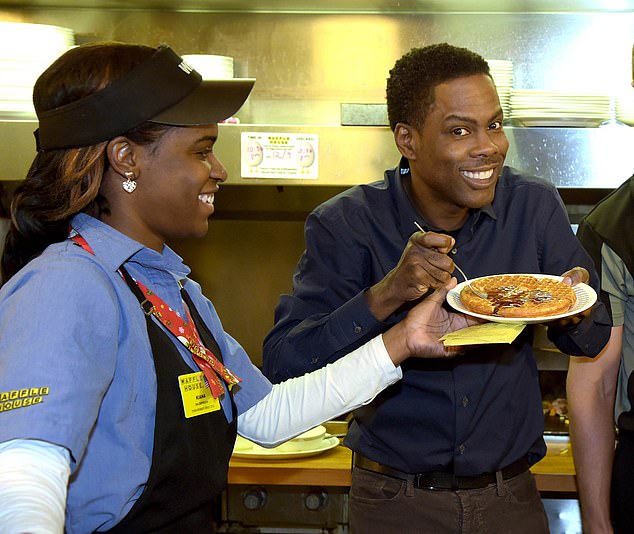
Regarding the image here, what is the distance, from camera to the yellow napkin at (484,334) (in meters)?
1.67

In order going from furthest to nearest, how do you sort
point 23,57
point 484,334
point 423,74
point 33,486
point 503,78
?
point 503,78 → point 23,57 → point 423,74 → point 484,334 → point 33,486

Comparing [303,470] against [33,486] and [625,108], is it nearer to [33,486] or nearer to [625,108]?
[625,108]

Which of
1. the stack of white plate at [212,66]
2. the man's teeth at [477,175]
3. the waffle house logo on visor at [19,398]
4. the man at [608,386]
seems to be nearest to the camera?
the waffle house logo on visor at [19,398]

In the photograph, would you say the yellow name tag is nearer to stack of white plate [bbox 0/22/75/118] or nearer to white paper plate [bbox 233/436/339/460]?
white paper plate [bbox 233/436/339/460]

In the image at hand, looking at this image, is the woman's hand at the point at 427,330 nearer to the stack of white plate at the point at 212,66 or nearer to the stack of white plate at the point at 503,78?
the stack of white plate at the point at 503,78

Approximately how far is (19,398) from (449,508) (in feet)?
3.93

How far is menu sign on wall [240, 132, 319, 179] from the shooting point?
3.08m

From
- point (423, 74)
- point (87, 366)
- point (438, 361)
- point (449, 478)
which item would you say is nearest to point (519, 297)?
A: point (438, 361)

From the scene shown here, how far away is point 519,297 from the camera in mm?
1850

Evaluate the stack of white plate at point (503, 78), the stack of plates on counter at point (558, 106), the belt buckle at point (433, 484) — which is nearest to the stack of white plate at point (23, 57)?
the stack of white plate at point (503, 78)

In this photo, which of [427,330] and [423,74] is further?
[423,74]

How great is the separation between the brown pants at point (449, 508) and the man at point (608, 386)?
→ 227 millimetres

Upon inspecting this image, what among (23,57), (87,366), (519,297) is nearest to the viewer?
(87,366)

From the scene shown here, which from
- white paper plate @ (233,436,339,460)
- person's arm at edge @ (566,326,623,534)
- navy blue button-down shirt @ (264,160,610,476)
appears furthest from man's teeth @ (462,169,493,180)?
white paper plate @ (233,436,339,460)
